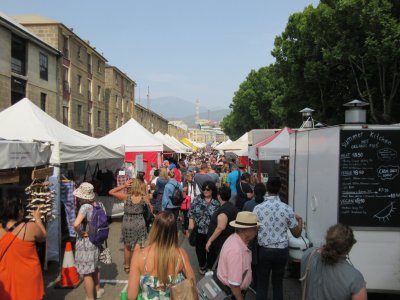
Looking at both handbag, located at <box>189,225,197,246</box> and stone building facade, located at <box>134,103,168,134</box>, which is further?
stone building facade, located at <box>134,103,168,134</box>

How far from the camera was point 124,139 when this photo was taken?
15641mm

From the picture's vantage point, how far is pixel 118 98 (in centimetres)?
4981

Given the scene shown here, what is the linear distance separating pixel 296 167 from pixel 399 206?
2.35 metres

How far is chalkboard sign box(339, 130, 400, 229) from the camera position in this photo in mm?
5141

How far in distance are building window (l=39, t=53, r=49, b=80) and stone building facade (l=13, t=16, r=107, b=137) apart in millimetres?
1821

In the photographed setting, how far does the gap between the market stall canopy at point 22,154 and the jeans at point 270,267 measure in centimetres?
358

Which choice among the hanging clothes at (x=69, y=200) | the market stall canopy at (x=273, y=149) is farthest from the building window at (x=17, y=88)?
the hanging clothes at (x=69, y=200)

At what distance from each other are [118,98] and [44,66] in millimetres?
21227

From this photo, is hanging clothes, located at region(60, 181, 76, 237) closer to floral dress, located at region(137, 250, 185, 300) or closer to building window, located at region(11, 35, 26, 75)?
floral dress, located at region(137, 250, 185, 300)

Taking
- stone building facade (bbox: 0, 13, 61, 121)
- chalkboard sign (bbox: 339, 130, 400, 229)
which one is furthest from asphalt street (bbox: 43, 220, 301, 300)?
stone building facade (bbox: 0, 13, 61, 121)

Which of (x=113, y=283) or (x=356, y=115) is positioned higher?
(x=356, y=115)

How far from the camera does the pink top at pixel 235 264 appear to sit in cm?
404

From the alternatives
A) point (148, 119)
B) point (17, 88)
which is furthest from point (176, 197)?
point (148, 119)

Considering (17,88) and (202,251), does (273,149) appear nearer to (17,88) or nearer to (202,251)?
(202,251)
